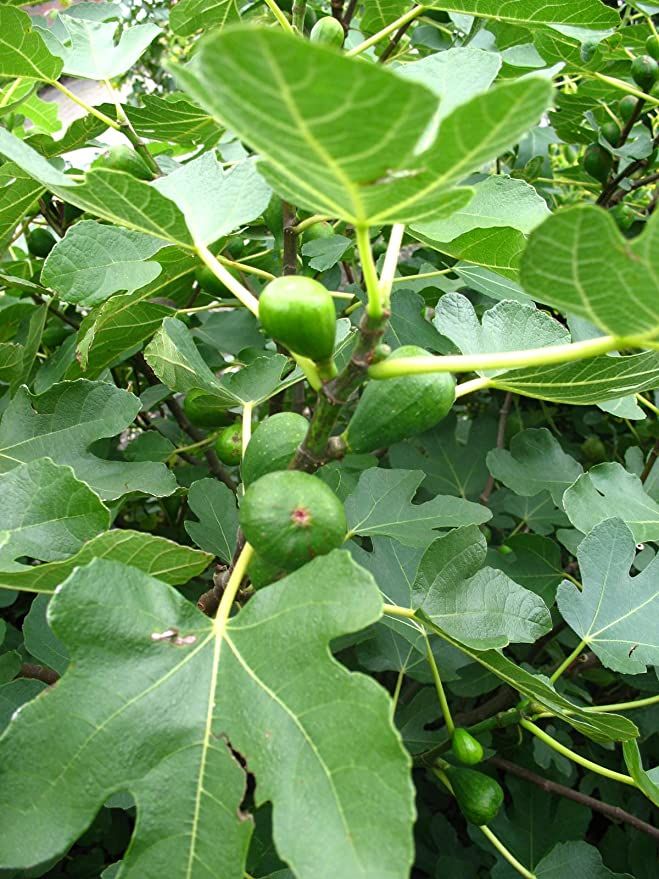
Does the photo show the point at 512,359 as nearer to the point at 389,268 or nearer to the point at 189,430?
the point at 389,268

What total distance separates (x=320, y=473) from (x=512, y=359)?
0.65 metres

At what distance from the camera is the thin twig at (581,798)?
1.29 m

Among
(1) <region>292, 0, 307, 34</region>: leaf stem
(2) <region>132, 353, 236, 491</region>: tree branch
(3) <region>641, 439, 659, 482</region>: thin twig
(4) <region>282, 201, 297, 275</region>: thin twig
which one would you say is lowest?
(3) <region>641, 439, 659, 482</region>: thin twig

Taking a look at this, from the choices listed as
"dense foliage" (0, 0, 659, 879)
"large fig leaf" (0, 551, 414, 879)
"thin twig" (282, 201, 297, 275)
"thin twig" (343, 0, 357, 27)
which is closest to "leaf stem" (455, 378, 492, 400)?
"dense foliage" (0, 0, 659, 879)

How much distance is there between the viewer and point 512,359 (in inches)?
24.6

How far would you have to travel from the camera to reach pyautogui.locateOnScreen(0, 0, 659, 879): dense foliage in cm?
56

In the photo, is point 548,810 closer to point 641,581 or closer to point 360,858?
point 641,581

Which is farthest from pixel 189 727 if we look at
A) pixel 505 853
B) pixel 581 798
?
pixel 581 798

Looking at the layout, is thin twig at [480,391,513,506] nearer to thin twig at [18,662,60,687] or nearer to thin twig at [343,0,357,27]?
thin twig at [343,0,357,27]

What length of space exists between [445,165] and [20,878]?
1185 mm

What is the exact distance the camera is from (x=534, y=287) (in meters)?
0.59

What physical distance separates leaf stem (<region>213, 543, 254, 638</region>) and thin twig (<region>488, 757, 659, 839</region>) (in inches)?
36.6

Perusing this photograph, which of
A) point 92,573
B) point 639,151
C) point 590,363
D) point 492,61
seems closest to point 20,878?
point 92,573

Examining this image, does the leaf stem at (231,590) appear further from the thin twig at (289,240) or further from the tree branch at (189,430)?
the tree branch at (189,430)
